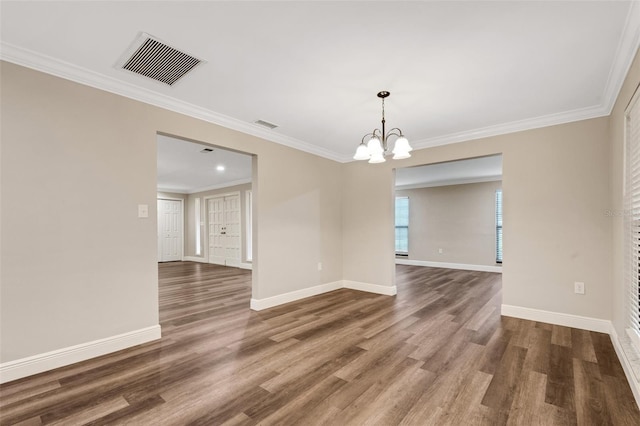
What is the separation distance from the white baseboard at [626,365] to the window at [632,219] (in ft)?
0.69

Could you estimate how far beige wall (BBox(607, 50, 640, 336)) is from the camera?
247cm

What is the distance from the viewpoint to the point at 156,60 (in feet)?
7.56

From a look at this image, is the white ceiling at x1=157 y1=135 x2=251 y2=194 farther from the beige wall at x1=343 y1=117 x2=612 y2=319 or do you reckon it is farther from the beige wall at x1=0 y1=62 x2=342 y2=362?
the beige wall at x1=343 y1=117 x2=612 y2=319

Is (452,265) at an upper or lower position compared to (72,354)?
lower

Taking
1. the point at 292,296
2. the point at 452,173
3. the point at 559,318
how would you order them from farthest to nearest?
the point at 452,173
the point at 292,296
the point at 559,318

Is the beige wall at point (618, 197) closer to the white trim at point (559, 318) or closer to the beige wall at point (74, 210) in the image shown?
the white trim at point (559, 318)

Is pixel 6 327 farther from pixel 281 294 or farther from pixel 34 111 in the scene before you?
pixel 281 294

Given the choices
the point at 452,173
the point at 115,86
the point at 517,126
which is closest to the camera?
the point at 115,86

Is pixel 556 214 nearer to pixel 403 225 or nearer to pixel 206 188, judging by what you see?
pixel 403 225

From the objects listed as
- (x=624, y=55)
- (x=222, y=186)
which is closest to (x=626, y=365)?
(x=624, y=55)

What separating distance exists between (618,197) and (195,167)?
677 cm

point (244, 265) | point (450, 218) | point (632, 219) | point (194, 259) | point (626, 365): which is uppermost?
point (632, 219)

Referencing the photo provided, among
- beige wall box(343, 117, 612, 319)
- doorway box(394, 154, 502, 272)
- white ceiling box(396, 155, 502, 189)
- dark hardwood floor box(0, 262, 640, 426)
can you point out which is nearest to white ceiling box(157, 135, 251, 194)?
dark hardwood floor box(0, 262, 640, 426)

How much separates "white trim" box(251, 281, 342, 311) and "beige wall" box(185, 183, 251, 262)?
3.76 m
